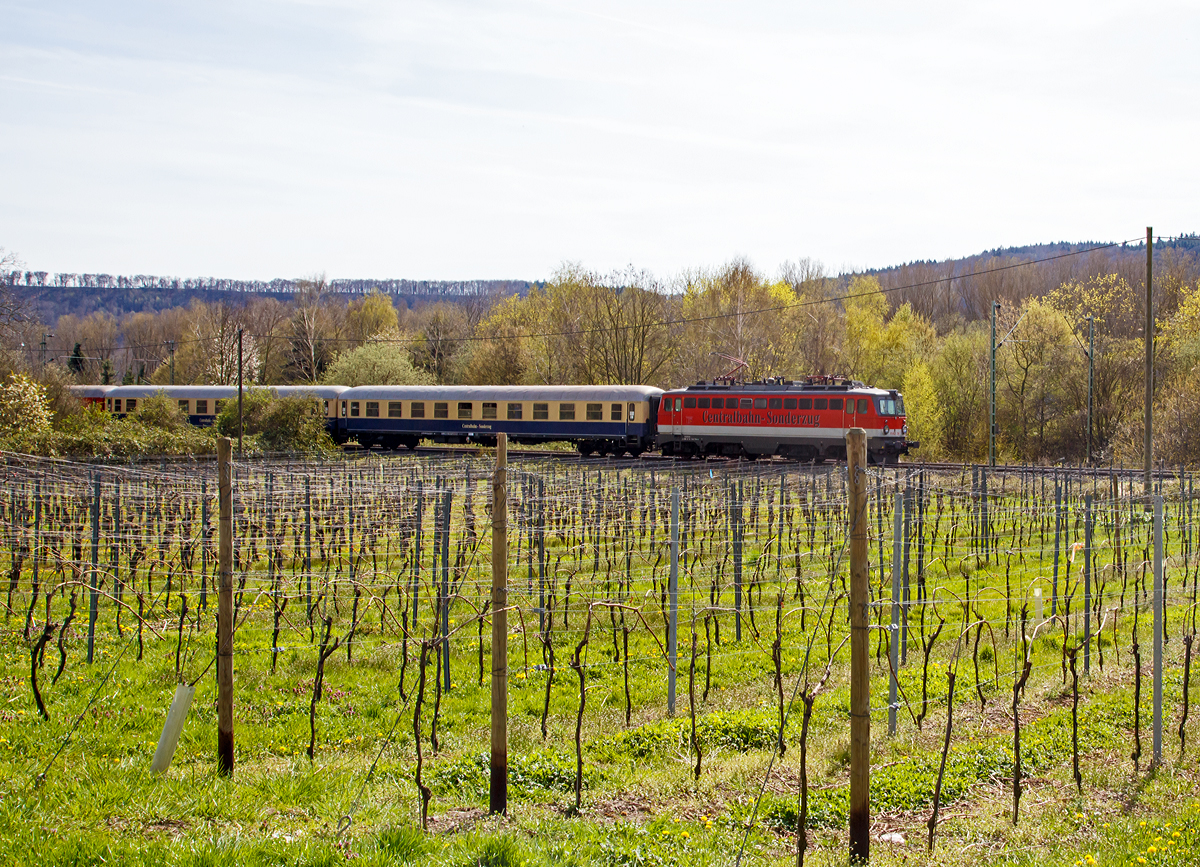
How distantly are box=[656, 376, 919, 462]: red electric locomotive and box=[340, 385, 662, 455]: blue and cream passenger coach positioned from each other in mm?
1513

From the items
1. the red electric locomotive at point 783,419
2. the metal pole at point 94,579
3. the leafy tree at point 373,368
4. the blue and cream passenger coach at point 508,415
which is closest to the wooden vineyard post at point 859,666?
the metal pole at point 94,579

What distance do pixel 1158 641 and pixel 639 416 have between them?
29.5 meters

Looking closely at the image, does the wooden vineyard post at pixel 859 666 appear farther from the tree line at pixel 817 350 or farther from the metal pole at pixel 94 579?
the tree line at pixel 817 350

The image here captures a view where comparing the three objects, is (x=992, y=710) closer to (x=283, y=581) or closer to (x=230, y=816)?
(x=230, y=816)

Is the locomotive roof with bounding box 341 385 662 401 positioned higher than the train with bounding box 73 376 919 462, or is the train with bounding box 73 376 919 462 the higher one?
the locomotive roof with bounding box 341 385 662 401

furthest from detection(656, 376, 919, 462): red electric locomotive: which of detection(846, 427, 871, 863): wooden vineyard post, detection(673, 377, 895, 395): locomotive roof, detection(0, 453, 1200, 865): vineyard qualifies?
detection(846, 427, 871, 863): wooden vineyard post

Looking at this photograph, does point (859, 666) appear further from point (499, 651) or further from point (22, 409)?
point (22, 409)

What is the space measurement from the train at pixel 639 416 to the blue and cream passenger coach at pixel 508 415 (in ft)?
0.14

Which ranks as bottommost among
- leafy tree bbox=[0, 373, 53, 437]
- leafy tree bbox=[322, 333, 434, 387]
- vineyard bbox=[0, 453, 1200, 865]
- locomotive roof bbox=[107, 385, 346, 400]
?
vineyard bbox=[0, 453, 1200, 865]

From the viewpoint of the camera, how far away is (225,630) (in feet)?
21.4

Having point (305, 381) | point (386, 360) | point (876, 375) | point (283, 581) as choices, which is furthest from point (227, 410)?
point (876, 375)

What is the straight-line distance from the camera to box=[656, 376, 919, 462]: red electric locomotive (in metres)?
32.3

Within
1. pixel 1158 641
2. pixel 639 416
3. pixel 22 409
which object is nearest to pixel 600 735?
pixel 1158 641

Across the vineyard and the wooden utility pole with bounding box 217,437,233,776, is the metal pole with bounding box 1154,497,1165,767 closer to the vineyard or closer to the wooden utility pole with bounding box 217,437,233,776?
the vineyard
